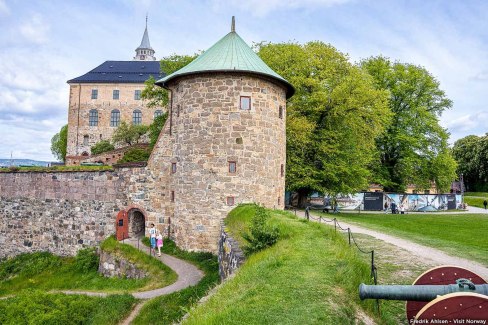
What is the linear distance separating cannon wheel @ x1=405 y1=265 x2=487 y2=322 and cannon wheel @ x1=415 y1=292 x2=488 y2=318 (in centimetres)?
119

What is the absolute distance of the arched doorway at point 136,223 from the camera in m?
21.2

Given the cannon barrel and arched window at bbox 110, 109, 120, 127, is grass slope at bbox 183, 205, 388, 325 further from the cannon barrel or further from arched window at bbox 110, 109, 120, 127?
arched window at bbox 110, 109, 120, 127

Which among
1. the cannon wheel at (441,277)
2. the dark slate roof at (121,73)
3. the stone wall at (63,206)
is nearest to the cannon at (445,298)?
the cannon wheel at (441,277)

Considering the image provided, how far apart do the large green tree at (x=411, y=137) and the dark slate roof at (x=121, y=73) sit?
1366 inches

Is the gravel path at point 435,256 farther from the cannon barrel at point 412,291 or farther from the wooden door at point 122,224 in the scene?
the wooden door at point 122,224

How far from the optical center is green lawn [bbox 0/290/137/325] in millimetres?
12242

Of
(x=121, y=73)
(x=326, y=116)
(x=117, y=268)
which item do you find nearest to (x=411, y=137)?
(x=326, y=116)

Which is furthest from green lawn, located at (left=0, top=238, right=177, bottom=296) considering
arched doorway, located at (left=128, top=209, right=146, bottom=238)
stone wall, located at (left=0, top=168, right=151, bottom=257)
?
arched doorway, located at (left=128, top=209, right=146, bottom=238)

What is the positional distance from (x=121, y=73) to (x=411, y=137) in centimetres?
4512

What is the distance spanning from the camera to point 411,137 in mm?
34344

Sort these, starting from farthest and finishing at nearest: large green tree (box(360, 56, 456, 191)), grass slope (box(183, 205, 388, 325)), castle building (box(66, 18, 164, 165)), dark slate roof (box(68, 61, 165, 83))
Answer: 1. dark slate roof (box(68, 61, 165, 83))
2. castle building (box(66, 18, 164, 165))
3. large green tree (box(360, 56, 456, 191))
4. grass slope (box(183, 205, 388, 325))

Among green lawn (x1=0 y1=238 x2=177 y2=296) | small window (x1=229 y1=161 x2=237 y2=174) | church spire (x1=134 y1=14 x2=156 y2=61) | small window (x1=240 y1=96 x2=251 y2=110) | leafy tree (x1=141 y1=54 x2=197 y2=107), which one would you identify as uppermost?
church spire (x1=134 y1=14 x2=156 y2=61)

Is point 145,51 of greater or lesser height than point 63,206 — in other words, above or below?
above

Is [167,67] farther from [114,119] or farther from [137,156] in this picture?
[114,119]
